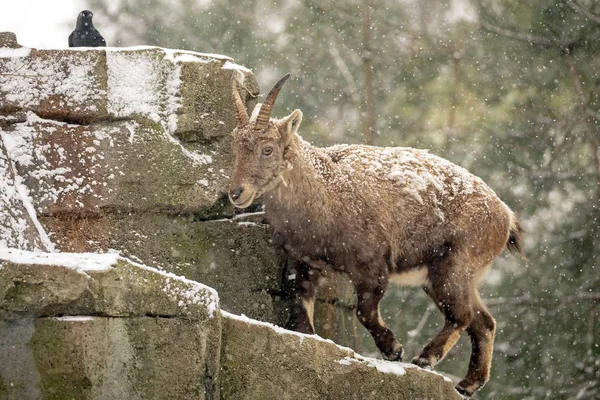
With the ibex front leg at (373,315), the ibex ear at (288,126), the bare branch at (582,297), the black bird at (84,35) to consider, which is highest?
the black bird at (84,35)

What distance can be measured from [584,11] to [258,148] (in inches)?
315

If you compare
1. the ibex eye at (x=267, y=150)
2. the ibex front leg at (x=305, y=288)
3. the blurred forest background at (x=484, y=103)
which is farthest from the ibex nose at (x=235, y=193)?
the blurred forest background at (x=484, y=103)

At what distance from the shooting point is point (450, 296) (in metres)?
7.29

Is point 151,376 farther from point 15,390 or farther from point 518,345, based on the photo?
point 518,345

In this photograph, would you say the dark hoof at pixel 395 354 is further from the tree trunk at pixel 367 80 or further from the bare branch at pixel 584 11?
the tree trunk at pixel 367 80

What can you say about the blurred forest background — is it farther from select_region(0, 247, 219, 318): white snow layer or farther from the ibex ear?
select_region(0, 247, 219, 318): white snow layer

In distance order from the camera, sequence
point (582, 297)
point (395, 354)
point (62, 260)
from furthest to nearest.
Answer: point (582, 297), point (395, 354), point (62, 260)

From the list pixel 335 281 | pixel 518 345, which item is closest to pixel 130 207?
pixel 335 281

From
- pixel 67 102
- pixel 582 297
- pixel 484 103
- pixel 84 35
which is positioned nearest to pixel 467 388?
pixel 67 102

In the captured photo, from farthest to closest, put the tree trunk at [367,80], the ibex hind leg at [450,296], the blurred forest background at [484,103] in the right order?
1. the tree trunk at [367,80]
2. the blurred forest background at [484,103]
3. the ibex hind leg at [450,296]

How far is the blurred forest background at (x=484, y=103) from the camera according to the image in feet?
41.7

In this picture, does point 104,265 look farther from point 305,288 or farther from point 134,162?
point 305,288

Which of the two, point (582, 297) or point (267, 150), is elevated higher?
point (267, 150)

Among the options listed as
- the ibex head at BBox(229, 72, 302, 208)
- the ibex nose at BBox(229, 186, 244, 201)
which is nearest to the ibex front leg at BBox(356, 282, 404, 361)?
the ibex head at BBox(229, 72, 302, 208)
